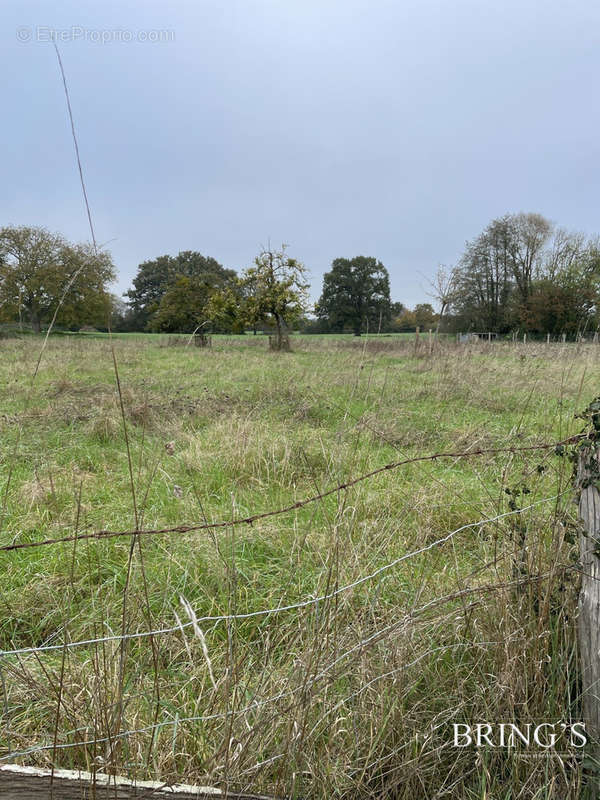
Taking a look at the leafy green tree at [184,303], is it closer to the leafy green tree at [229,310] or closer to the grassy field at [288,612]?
the leafy green tree at [229,310]

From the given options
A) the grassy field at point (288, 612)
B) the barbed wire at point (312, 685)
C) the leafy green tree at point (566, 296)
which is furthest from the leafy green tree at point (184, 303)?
the barbed wire at point (312, 685)

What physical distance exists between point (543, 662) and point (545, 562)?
0.38 metres

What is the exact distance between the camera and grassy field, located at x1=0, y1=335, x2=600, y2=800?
138cm

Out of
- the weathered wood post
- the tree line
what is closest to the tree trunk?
the weathered wood post

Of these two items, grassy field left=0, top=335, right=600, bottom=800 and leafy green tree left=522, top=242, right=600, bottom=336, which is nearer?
grassy field left=0, top=335, right=600, bottom=800

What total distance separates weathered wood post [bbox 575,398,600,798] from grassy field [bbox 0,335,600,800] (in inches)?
2.7

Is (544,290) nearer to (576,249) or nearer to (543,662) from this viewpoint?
(576,249)

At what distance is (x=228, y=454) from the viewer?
4.55 m

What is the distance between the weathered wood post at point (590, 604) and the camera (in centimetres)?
139

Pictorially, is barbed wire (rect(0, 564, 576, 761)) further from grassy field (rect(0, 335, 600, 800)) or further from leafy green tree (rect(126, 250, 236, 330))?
leafy green tree (rect(126, 250, 236, 330))

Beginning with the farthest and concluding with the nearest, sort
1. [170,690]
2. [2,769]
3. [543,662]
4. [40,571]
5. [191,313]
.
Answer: [191,313], [40,571], [170,690], [543,662], [2,769]

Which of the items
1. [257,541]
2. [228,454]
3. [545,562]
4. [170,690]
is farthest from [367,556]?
[228,454]

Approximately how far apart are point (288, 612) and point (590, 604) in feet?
4.67

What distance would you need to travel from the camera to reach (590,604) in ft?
4.68
